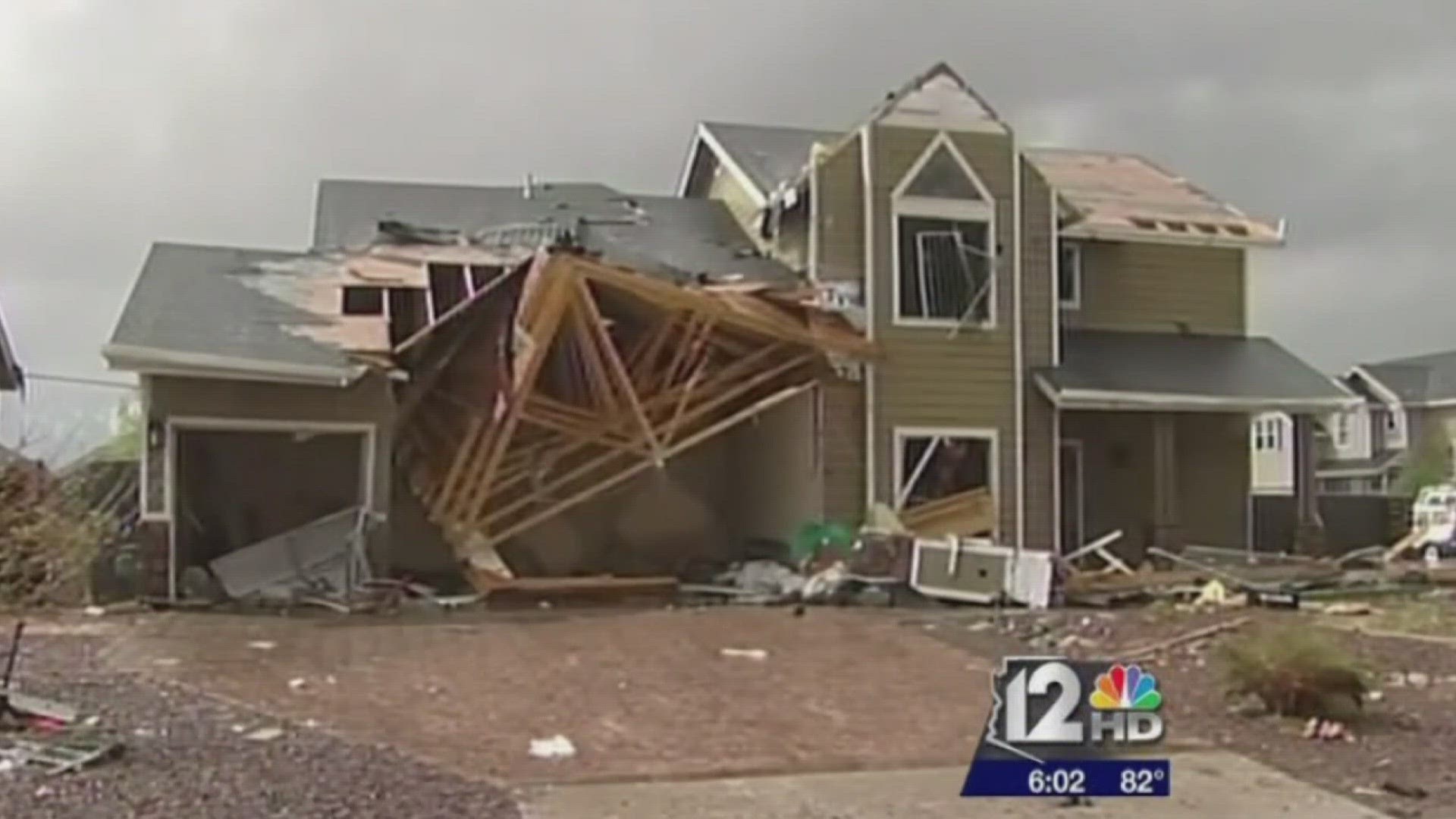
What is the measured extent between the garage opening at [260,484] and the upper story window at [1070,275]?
1024cm

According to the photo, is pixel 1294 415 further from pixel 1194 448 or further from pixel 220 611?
pixel 220 611

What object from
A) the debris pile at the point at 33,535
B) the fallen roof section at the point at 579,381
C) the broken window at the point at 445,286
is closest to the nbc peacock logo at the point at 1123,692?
the debris pile at the point at 33,535

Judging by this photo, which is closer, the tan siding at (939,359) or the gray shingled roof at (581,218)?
the tan siding at (939,359)

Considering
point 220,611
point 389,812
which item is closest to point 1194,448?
point 220,611

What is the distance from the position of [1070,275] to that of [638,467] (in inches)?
294

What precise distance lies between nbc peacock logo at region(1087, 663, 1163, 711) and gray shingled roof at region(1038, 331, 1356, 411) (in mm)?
12592

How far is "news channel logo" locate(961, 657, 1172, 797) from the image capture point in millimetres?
7336

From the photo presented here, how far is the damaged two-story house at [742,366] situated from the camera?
18875 millimetres

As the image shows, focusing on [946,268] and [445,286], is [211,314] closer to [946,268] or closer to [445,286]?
[445,286]

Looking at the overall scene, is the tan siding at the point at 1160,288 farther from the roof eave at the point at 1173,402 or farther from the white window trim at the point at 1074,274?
the roof eave at the point at 1173,402

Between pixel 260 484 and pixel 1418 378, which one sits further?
pixel 1418 378

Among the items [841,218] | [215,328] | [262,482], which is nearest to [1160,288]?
[841,218]

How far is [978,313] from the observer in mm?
21125

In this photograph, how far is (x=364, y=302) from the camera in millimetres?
20203
